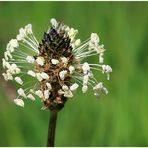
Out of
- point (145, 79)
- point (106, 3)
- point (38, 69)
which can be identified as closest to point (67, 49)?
point (38, 69)

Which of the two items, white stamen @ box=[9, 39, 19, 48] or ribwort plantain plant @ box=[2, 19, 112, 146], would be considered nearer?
ribwort plantain plant @ box=[2, 19, 112, 146]

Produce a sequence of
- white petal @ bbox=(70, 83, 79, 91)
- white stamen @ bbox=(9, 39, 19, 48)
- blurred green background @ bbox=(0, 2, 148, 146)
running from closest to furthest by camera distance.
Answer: white petal @ bbox=(70, 83, 79, 91)
white stamen @ bbox=(9, 39, 19, 48)
blurred green background @ bbox=(0, 2, 148, 146)

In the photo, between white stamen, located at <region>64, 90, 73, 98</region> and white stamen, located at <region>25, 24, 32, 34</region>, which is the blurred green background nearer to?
white stamen, located at <region>25, 24, 32, 34</region>

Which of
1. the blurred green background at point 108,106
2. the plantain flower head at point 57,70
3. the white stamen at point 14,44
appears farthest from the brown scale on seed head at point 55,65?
the blurred green background at point 108,106

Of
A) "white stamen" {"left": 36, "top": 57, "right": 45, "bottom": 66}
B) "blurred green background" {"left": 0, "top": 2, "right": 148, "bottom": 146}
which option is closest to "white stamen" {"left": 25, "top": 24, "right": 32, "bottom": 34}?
"white stamen" {"left": 36, "top": 57, "right": 45, "bottom": 66}

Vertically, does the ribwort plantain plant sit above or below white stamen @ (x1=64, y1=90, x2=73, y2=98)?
above

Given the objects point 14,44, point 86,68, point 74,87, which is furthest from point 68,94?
point 14,44

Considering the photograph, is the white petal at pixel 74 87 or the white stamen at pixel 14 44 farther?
the white stamen at pixel 14 44

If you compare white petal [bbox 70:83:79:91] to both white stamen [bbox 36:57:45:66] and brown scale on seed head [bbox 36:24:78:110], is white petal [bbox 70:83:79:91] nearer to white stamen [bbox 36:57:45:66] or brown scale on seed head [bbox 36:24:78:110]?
brown scale on seed head [bbox 36:24:78:110]

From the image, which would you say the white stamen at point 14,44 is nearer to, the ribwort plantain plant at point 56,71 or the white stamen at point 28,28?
the ribwort plantain plant at point 56,71

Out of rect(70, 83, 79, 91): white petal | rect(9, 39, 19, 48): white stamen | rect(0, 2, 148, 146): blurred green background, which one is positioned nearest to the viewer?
rect(70, 83, 79, 91): white petal
